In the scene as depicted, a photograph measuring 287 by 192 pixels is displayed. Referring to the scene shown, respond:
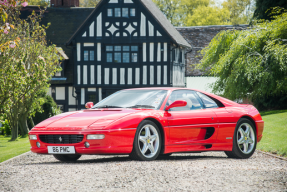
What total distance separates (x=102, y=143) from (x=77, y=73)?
25.2m

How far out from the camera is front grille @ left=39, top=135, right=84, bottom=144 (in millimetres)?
7152

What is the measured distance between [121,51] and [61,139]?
24685mm

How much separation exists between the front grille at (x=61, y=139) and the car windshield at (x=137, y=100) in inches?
50.1

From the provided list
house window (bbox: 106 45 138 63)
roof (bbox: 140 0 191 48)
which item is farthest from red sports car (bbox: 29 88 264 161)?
house window (bbox: 106 45 138 63)

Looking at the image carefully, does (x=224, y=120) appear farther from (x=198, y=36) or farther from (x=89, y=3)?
(x=89, y=3)

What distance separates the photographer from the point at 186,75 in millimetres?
37781

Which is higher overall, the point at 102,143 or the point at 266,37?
the point at 266,37

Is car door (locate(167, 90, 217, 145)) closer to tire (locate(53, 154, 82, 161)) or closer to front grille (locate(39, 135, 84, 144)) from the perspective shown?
front grille (locate(39, 135, 84, 144))

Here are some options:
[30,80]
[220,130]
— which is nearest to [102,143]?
[220,130]

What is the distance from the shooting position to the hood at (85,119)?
7164 millimetres

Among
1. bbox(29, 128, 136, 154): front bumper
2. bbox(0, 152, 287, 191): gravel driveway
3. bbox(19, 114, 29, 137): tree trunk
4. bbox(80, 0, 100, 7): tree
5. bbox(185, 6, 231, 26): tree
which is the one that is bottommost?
bbox(19, 114, 29, 137): tree trunk

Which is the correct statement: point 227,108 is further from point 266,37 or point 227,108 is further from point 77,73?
point 77,73

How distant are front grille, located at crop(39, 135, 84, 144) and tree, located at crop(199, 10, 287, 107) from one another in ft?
47.9

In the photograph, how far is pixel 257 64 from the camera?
70.1 ft
